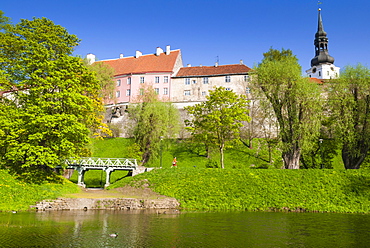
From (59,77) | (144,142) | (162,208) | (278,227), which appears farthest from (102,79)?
(278,227)

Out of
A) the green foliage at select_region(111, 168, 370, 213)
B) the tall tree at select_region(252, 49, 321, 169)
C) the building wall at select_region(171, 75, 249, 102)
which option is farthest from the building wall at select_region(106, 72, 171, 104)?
the green foliage at select_region(111, 168, 370, 213)

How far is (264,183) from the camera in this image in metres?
30.5

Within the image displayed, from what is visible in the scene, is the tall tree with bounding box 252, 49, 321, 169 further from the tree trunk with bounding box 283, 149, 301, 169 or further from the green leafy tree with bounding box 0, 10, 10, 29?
the green leafy tree with bounding box 0, 10, 10, 29

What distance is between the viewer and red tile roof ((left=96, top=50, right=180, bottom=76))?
6794 centimetres

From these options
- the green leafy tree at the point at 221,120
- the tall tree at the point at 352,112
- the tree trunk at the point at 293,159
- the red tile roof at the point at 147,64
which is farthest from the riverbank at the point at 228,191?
the red tile roof at the point at 147,64

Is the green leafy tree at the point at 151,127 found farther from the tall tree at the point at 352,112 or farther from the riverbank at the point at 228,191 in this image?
the tall tree at the point at 352,112

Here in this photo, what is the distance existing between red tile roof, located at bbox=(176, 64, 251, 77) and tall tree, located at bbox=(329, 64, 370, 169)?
29453mm

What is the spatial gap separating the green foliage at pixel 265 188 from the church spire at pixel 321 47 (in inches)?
2453

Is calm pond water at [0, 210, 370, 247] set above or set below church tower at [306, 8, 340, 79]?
below

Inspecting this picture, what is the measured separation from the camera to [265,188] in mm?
29672

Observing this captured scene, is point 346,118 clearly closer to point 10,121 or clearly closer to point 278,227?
point 278,227

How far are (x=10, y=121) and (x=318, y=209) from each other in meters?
27.5

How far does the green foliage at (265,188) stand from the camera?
27.0 m

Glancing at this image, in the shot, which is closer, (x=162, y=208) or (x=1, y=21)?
(x=162, y=208)
